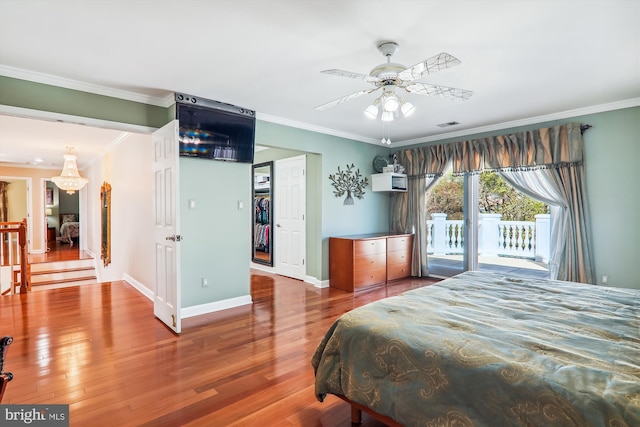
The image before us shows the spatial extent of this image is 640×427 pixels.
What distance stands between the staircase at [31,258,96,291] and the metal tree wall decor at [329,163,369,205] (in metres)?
5.84

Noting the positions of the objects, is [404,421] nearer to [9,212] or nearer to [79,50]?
[79,50]

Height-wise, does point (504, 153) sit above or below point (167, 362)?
above

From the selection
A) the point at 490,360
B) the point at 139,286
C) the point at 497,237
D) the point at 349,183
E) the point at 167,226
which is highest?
the point at 349,183

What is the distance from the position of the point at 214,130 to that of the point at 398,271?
367cm

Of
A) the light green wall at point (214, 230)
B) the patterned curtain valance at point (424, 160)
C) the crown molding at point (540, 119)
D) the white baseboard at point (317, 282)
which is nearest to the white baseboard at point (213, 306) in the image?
the light green wall at point (214, 230)

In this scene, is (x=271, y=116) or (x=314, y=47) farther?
(x=271, y=116)

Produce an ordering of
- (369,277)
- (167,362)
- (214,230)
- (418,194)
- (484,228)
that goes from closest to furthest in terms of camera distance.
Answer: (167,362), (214,230), (369,277), (484,228), (418,194)

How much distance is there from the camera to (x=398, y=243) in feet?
18.2

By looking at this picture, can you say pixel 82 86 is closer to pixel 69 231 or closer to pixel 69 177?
pixel 69 177

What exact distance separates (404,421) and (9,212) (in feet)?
40.7

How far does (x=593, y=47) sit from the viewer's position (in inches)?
99.2

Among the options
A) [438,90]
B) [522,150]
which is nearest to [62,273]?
[438,90]

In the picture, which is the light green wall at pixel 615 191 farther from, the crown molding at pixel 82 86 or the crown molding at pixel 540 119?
the crown molding at pixel 82 86

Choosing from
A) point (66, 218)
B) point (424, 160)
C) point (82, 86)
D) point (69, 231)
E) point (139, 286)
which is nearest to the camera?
point (82, 86)
